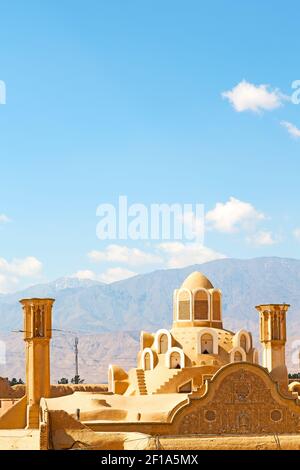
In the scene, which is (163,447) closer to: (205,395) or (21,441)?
(21,441)

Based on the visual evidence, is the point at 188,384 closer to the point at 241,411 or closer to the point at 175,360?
the point at 175,360

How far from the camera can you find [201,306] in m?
46.0

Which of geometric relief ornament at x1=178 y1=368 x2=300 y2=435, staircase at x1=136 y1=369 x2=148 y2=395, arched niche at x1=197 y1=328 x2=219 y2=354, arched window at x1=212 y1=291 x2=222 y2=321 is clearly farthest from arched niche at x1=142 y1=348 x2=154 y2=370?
geometric relief ornament at x1=178 y1=368 x2=300 y2=435

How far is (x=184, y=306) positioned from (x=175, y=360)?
3.95 meters

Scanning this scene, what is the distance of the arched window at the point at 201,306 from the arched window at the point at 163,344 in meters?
2.37

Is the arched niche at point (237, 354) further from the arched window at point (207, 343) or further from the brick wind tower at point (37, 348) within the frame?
the brick wind tower at point (37, 348)

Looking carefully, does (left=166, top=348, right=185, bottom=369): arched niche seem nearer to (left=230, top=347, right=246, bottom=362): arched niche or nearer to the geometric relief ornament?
(left=230, top=347, right=246, bottom=362): arched niche

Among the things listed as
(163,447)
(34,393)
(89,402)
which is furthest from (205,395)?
(163,447)

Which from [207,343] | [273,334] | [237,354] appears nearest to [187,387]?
[207,343]

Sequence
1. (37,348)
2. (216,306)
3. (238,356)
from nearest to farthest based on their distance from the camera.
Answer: (37,348)
(238,356)
(216,306)

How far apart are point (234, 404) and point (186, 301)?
9453 millimetres

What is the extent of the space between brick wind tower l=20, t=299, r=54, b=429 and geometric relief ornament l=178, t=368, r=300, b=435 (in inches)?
325

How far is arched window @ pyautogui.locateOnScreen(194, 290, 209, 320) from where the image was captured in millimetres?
45875

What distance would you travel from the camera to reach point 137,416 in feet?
123
